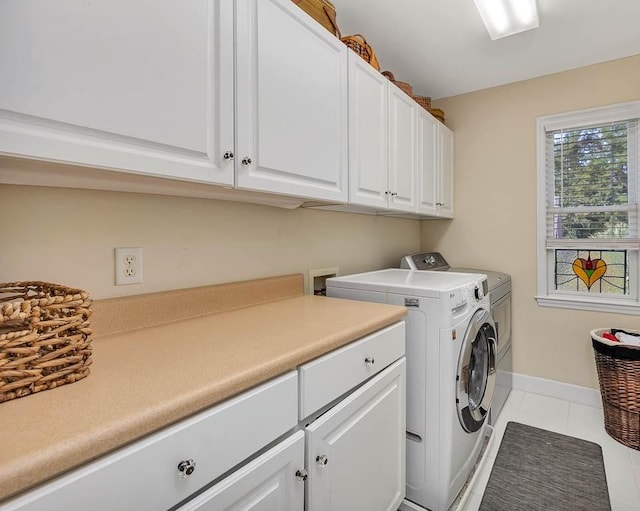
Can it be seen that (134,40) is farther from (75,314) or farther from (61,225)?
(75,314)

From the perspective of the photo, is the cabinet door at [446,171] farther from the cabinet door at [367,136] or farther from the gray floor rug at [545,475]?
the gray floor rug at [545,475]

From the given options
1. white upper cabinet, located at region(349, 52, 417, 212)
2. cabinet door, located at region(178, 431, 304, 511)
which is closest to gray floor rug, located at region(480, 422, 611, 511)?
cabinet door, located at region(178, 431, 304, 511)

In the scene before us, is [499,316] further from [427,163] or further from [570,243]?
[427,163]

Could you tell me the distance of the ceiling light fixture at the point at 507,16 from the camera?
1.78 meters

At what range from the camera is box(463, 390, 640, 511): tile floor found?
1.68 metres

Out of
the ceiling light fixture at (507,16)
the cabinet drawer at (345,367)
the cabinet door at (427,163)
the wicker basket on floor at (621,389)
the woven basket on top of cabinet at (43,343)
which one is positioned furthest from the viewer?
the cabinet door at (427,163)

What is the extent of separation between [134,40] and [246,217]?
83 cm

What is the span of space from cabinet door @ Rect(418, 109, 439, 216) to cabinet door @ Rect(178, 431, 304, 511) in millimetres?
1890

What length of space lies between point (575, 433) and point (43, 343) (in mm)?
2776

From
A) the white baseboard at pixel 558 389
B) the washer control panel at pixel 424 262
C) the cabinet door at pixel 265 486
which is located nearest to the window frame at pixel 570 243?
the white baseboard at pixel 558 389

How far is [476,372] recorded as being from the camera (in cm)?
184

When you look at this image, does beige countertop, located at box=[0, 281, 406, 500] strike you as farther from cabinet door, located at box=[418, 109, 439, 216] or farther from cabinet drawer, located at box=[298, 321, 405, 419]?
cabinet door, located at box=[418, 109, 439, 216]

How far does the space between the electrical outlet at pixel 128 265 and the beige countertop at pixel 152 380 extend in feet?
0.45

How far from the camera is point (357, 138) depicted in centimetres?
170
